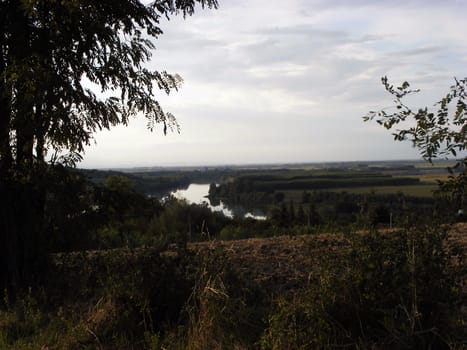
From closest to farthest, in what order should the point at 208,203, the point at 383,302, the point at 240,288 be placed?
the point at 383,302 < the point at 240,288 < the point at 208,203

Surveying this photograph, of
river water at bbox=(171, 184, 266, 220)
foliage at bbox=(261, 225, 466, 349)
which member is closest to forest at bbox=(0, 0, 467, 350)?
foliage at bbox=(261, 225, 466, 349)

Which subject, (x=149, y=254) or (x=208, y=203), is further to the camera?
(x=208, y=203)

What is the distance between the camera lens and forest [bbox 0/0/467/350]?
3920mm

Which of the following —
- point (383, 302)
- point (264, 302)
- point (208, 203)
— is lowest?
point (264, 302)

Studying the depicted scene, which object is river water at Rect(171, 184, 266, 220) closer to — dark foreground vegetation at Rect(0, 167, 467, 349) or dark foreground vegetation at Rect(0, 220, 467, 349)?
dark foreground vegetation at Rect(0, 167, 467, 349)

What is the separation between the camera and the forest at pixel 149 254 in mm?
3920

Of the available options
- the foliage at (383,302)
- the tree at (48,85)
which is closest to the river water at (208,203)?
the tree at (48,85)

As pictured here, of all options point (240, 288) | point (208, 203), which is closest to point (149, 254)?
point (240, 288)

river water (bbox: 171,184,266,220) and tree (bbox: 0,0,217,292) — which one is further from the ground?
tree (bbox: 0,0,217,292)

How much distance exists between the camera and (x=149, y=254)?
5477 millimetres

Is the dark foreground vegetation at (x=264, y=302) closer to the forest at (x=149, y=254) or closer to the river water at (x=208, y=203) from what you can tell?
the forest at (x=149, y=254)

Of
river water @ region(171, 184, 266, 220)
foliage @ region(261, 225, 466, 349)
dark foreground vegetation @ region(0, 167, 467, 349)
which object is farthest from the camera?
river water @ region(171, 184, 266, 220)

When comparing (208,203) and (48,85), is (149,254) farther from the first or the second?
(208,203)

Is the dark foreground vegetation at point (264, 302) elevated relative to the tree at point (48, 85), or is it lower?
lower
